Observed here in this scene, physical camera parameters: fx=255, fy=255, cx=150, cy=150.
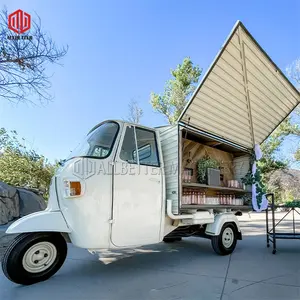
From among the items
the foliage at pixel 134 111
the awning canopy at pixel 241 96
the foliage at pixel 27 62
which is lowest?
the awning canopy at pixel 241 96

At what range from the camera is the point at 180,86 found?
15734mm

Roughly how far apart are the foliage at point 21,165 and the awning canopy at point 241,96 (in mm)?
10844

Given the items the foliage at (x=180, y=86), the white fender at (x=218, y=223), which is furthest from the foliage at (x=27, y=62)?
the foliage at (x=180, y=86)

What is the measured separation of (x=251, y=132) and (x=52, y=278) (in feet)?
14.9

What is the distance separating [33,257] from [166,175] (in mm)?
1992

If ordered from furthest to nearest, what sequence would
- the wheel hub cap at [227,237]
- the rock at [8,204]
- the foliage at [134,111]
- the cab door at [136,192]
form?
the foliage at [134,111], the rock at [8,204], the wheel hub cap at [227,237], the cab door at [136,192]

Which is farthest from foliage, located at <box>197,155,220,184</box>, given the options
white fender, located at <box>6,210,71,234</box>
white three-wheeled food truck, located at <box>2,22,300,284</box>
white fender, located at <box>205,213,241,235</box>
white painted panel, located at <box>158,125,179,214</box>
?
white fender, located at <box>6,210,71,234</box>

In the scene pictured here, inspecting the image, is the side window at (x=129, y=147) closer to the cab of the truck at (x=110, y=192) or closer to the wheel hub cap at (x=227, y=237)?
the cab of the truck at (x=110, y=192)

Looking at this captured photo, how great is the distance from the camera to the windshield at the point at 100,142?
10.6 ft

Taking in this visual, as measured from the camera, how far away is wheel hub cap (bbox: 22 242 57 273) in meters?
2.78

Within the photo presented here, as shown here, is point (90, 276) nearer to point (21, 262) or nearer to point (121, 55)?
point (21, 262)

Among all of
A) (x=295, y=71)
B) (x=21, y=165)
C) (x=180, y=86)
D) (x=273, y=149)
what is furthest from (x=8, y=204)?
(x=295, y=71)

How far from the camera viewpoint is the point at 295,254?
4418 millimetres

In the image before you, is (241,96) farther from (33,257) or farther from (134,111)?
(134,111)
